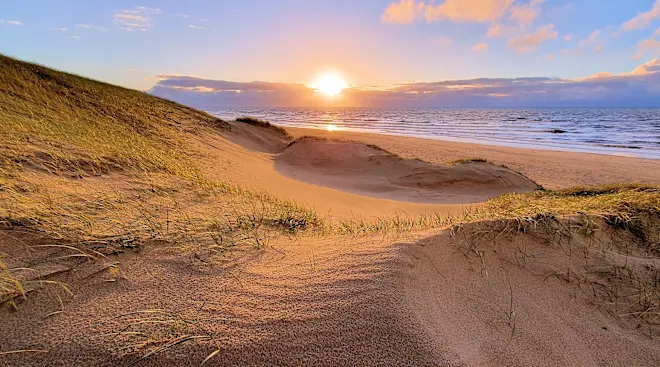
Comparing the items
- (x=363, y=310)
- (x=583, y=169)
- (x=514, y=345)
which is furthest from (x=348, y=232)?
(x=583, y=169)

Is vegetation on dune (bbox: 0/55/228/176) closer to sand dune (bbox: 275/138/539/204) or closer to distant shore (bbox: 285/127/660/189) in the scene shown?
sand dune (bbox: 275/138/539/204)

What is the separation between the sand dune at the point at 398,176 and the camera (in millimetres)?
8664

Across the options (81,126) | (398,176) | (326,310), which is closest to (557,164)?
(398,176)

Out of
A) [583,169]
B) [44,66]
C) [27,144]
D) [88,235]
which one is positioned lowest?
[583,169]

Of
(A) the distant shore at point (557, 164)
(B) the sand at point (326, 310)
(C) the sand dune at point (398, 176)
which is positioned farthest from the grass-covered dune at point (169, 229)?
(A) the distant shore at point (557, 164)

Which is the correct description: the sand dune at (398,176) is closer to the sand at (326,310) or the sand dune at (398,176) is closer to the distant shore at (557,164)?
the distant shore at (557,164)

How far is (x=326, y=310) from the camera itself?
5.87 feet

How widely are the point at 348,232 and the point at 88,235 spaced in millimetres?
2068

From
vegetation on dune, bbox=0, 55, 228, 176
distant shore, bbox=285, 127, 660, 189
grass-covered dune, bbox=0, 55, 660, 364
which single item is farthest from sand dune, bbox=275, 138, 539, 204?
vegetation on dune, bbox=0, 55, 228, 176

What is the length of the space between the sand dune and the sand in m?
5.83

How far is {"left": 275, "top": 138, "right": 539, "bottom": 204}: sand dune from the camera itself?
8664 mm

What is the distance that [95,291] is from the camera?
1.85m

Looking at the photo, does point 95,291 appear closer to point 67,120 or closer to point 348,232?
point 348,232

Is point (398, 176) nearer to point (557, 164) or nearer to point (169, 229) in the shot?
point (169, 229)
